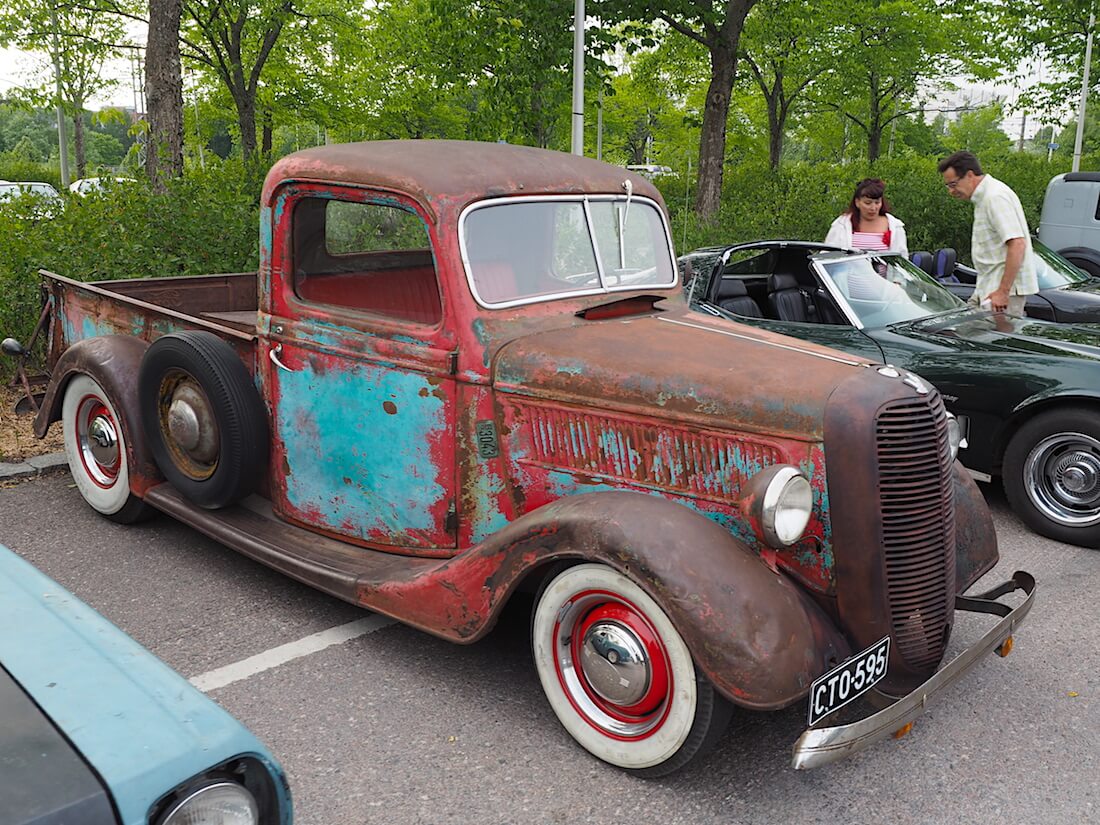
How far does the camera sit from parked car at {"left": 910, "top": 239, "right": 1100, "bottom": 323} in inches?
293

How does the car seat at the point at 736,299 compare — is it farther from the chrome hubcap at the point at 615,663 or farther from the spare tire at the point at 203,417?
the chrome hubcap at the point at 615,663

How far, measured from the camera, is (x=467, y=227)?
356 centimetres

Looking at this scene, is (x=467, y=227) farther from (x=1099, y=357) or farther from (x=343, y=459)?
(x=1099, y=357)

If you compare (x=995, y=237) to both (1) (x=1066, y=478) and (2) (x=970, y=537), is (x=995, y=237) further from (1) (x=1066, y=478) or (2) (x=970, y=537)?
(2) (x=970, y=537)

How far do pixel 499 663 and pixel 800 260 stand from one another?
12.0 ft

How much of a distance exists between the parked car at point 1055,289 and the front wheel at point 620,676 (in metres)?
5.32

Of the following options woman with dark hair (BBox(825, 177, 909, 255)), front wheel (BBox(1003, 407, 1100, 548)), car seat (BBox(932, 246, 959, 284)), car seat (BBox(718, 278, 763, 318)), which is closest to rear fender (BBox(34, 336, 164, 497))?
car seat (BBox(718, 278, 763, 318))

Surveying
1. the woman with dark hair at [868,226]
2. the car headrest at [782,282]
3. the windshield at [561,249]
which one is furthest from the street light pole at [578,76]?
the windshield at [561,249]

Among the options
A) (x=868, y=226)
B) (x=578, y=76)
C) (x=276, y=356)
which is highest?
(x=578, y=76)

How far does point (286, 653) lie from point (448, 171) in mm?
1993

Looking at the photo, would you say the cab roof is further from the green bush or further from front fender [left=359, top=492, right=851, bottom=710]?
→ the green bush

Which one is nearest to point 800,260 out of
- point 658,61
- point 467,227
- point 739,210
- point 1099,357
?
point 1099,357

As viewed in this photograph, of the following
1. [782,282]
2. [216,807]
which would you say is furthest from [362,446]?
[782,282]

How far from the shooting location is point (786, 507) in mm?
2783
